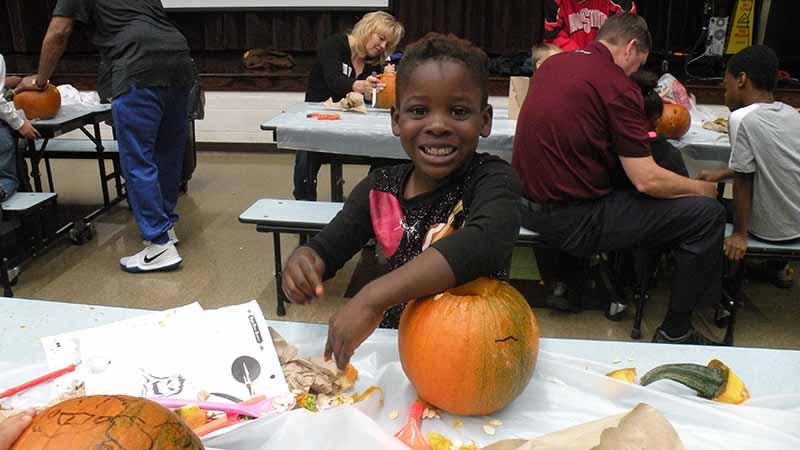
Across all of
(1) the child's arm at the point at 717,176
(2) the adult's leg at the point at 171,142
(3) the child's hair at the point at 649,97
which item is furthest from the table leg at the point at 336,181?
(1) the child's arm at the point at 717,176

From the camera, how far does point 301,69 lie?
6238 millimetres

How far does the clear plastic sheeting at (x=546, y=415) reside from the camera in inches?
33.3

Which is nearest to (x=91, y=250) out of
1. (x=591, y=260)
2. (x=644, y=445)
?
(x=591, y=260)

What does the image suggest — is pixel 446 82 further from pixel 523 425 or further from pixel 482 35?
pixel 482 35

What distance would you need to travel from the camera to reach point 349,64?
3.70 metres

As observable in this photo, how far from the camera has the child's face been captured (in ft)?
3.30

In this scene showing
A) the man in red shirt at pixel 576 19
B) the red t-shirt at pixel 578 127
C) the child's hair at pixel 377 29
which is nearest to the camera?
the red t-shirt at pixel 578 127

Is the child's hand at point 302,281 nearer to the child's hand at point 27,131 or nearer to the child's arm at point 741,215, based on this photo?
the child's arm at point 741,215

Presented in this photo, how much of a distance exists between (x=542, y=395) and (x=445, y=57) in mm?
594

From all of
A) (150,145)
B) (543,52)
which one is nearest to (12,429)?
(150,145)

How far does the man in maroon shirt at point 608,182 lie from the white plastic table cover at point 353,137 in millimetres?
545

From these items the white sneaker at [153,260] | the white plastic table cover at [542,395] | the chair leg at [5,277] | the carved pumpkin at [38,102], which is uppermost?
the carved pumpkin at [38,102]

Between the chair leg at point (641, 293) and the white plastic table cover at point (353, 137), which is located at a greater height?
the white plastic table cover at point (353, 137)

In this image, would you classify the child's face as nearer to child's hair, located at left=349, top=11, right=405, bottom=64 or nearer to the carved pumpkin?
child's hair, located at left=349, top=11, right=405, bottom=64
